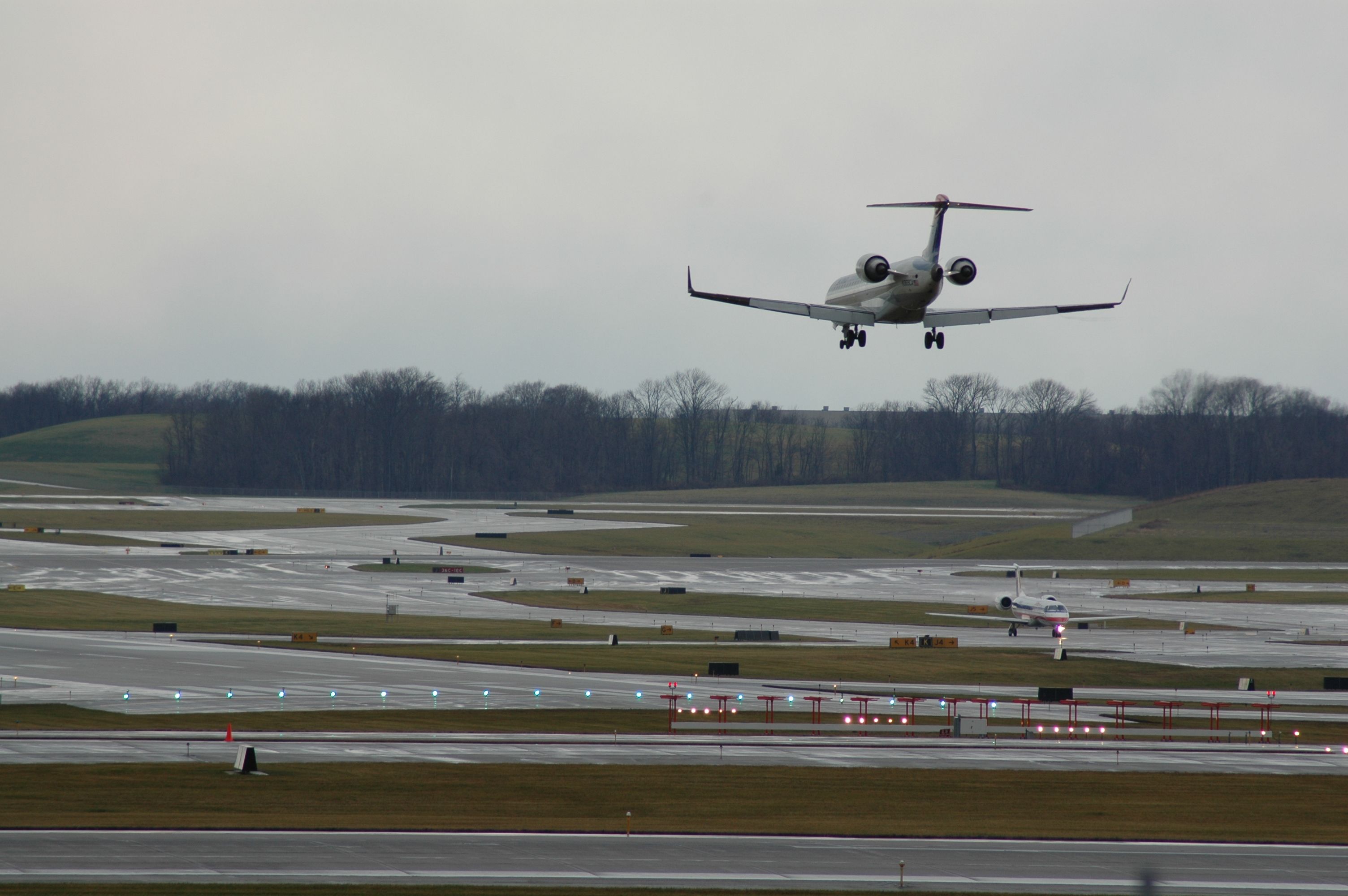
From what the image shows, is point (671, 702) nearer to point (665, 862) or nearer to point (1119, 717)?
point (1119, 717)

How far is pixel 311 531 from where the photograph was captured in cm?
16012

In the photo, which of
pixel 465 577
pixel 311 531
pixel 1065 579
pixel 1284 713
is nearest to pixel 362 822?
pixel 1284 713

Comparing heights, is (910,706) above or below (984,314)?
below

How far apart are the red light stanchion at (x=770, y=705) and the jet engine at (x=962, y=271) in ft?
71.1

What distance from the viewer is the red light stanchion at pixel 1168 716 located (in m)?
55.5

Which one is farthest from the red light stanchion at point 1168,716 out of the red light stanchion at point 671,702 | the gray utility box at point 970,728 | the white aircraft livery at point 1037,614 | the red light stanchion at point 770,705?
the white aircraft livery at point 1037,614

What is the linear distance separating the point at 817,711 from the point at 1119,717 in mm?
14735

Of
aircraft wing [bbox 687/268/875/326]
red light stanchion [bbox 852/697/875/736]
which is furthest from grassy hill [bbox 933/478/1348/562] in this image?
aircraft wing [bbox 687/268/875/326]

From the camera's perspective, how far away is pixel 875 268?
43.3 meters

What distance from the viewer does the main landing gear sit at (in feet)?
153

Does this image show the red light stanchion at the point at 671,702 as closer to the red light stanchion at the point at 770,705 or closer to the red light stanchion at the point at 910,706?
the red light stanchion at the point at 770,705

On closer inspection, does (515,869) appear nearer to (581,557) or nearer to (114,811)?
(114,811)

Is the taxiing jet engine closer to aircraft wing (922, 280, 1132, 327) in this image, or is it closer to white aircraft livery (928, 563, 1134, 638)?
aircraft wing (922, 280, 1132, 327)

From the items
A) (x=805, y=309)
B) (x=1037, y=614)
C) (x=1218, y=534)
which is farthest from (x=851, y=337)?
(x=1218, y=534)
